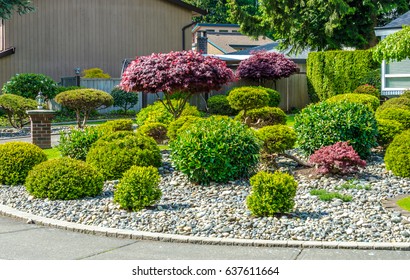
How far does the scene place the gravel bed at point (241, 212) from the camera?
858 centimetres

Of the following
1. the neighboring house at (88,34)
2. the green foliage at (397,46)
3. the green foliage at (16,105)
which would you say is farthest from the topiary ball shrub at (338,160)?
the neighboring house at (88,34)

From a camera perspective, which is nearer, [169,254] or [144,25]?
[169,254]

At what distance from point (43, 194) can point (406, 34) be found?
22.6 ft

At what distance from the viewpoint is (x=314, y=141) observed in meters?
12.8

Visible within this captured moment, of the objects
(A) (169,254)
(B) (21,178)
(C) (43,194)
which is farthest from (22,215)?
(A) (169,254)

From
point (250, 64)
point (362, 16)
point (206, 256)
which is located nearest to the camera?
point (206, 256)

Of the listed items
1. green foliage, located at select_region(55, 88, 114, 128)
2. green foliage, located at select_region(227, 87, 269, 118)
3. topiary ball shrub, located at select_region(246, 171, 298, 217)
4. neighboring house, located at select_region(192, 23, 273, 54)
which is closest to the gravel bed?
topiary ball shrub, located at select_region(246, 171, 298, 217)

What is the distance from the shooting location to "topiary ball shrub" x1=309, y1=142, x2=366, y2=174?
1173 centimetres

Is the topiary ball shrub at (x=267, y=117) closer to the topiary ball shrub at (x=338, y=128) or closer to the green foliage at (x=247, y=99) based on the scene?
the green foliage at (x=247, y=99)

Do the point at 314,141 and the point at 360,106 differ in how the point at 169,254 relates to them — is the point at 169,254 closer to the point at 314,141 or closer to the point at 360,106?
the point at 314,141

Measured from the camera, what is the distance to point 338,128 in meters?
12.6

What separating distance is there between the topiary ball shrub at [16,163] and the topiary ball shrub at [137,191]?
306 cm

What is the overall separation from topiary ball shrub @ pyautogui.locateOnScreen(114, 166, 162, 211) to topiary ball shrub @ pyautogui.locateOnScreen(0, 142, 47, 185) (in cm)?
306

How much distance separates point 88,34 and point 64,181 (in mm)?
23471
